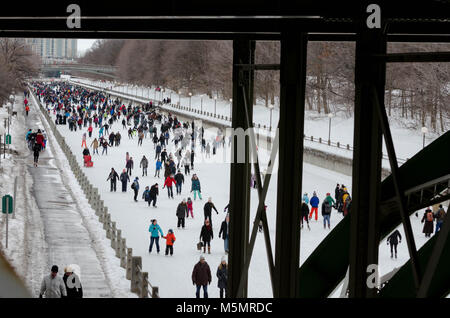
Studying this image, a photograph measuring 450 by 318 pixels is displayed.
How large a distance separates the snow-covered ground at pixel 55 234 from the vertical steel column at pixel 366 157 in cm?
828

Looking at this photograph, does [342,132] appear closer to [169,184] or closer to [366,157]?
[169,184]

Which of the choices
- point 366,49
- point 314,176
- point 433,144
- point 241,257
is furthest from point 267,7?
point 314,176

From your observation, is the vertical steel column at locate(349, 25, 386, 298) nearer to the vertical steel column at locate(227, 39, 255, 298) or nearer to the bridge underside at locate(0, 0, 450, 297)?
the bridge underside at locate(0, 0, 450, 297)

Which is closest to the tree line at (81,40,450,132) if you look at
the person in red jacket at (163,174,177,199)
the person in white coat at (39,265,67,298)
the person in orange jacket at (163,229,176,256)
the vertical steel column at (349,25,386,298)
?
the person in red jacket at (163,174,177,199)

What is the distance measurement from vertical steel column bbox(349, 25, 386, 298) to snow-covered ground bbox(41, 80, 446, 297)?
933 centimetres

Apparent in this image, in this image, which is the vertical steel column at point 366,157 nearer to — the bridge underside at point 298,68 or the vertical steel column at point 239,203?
the bridge underside at point 298,68

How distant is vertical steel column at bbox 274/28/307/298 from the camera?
3586mm

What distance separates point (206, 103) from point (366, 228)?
256 feet

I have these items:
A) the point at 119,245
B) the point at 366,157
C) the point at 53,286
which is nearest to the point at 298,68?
the point at 366,157

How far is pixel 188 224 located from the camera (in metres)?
19.1

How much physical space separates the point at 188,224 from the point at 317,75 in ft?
107

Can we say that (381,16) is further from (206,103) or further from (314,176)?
(206,103)

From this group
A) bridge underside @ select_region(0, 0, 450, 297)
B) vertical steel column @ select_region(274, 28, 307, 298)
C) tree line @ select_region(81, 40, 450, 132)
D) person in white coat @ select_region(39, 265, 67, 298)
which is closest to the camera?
bridge underside @ select_region(0, 0, 450, 297)

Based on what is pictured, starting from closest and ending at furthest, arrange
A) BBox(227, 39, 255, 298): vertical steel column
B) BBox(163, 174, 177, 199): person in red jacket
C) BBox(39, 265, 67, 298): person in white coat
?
BBox(227, 39, 255, 298): vertical steel column < BBox(39, 265, 67, 298): person in white coat < BBox(163, 174, 177, 199): person in red jacket
